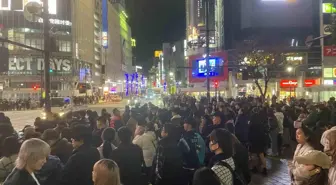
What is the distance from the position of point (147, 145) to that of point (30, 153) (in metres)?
4.15

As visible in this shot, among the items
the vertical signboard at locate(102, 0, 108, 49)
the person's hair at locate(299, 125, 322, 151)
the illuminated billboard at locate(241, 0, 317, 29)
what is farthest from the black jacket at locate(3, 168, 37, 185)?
the vertical signboard at locate(102, 0, 108, 49)

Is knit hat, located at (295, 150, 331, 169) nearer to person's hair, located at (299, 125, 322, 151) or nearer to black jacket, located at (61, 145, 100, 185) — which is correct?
person's hair, located at (299, 125, 322, 151)

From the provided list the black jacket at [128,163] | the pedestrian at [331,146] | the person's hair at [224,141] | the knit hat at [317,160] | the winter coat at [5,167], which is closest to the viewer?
the knit hat at [317,160]

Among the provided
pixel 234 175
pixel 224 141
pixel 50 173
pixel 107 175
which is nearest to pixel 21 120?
pixel 50 173

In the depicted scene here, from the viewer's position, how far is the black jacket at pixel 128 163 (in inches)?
248

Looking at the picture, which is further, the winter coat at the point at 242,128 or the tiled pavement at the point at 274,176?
the winter coat at the point at 242,128

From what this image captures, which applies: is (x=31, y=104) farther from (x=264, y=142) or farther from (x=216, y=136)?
(x=216, y=136)

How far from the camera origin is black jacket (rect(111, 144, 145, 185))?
631cm

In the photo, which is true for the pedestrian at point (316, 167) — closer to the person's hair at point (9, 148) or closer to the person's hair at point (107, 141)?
the person's hair at point (107, 141)

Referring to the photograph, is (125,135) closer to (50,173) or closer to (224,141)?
(50,173)

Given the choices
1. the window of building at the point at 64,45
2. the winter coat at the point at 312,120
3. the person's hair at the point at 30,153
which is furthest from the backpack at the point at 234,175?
the window of building at the point at 64,45

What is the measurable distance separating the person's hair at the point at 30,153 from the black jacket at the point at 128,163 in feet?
6.92

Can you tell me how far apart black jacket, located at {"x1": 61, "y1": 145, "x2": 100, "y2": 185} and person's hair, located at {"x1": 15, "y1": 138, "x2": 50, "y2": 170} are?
3.74ft

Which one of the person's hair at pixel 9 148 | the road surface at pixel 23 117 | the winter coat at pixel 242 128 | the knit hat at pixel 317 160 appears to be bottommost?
the road surface at pixel 23 117
